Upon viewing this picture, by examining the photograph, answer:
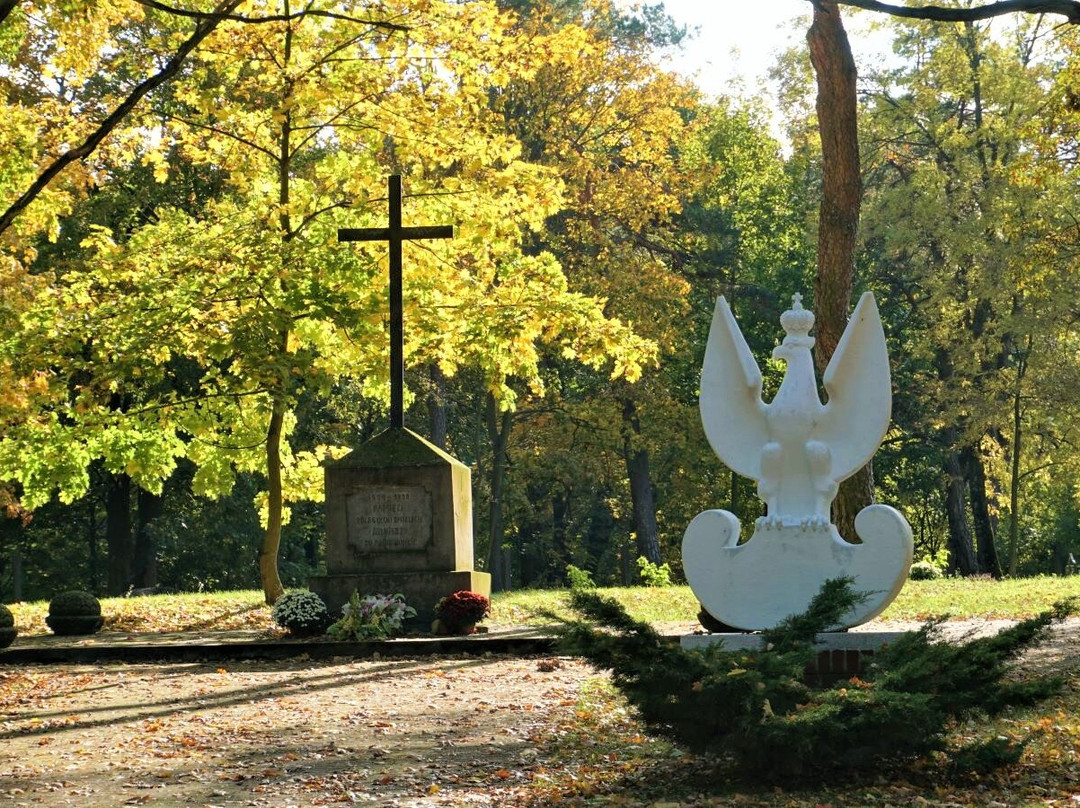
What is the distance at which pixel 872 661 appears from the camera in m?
7.34

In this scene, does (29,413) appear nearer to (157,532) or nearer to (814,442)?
(814,442)

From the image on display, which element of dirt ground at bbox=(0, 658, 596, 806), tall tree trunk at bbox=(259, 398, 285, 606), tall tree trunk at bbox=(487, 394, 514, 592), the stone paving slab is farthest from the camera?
tall tree trunk at bbox=(487, 394, 514, 592)

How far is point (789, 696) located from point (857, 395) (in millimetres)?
3595

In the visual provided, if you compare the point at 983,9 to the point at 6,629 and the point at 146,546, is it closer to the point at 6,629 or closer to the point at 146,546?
the point at 6,629

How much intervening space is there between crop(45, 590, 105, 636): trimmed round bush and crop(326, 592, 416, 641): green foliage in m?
3.28

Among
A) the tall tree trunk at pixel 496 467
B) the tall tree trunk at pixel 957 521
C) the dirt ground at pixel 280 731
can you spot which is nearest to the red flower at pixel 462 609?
the dirt ground at pixel 280 731

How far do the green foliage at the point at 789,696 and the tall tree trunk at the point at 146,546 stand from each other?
28562 mm

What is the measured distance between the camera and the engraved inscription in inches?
636

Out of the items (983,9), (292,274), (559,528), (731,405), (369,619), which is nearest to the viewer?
(983,9)

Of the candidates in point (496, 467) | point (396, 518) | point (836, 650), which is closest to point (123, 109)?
point (396, 518)

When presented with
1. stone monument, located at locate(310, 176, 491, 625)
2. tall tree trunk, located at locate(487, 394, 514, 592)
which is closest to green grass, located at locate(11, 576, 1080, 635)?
stone monument, located at locate(310, 176, 491, 625)

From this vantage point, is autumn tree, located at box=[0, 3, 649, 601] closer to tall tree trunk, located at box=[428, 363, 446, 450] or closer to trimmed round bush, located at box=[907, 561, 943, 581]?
tall tree trunk, located at box=[428, 363, 446, 450]

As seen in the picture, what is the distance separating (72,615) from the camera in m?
16.1

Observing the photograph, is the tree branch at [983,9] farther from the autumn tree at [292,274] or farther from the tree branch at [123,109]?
the autumn tree at [292,274]
